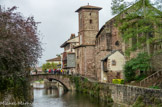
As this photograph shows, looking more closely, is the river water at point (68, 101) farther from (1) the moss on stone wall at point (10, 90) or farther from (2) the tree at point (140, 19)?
(1) the moss on stone wall at point (10, 90)

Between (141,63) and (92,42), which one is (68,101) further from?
(92,42)

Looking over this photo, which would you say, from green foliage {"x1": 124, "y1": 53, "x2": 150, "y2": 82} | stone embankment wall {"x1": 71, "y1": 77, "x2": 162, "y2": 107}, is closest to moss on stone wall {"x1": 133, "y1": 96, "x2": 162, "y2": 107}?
stone embankment wall {"x1": 71, "y1": 77, "x2": 162, "y2": 107}

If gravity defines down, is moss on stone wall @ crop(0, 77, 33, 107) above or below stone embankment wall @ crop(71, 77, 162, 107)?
above

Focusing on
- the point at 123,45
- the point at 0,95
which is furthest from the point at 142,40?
the point at 0,95

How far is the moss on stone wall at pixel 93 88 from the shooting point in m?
32.3

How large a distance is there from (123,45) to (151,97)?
1957cm

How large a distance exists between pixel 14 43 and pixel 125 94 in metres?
14.1

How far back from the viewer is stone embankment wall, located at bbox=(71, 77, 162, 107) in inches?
809

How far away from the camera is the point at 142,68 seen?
2772 cm

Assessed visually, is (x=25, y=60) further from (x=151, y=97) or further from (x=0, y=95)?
(x=151, y=97)

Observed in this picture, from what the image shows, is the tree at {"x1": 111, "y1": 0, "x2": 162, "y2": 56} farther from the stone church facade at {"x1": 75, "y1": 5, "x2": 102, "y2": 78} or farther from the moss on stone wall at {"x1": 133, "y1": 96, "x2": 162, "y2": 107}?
the stone church facade at {"x1": 75, "y1": 5, "x2": 102, "y2": 78}

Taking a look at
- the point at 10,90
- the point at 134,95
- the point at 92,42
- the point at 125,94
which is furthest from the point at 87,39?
the point at 10,90

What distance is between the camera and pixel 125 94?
26562 millimetres

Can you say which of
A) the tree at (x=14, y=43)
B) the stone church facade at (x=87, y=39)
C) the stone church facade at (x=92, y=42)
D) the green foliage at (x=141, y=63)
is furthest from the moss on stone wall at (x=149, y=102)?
the stone church facade at (x=87, y=39)
